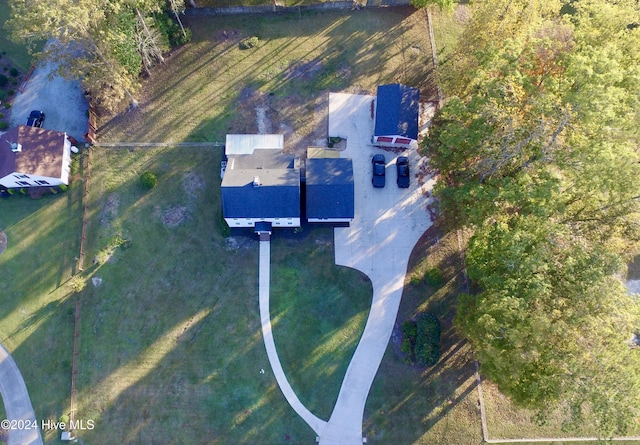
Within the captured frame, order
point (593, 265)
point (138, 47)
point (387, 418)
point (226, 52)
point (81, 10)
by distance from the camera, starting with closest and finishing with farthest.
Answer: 1. point (593, 265)
2. point (81, 10)
3. point (387, 418)
4. point (138, 47)
5. point (226, 52)

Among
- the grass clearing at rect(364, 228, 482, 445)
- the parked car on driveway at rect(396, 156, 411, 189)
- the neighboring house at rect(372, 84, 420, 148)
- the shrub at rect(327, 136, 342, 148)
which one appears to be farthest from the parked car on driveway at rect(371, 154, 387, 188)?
the grass clearing at rect(364, 228, 482, 445)

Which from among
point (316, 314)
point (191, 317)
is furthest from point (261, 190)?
point (191, 317)

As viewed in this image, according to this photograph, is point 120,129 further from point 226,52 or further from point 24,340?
point 24,340

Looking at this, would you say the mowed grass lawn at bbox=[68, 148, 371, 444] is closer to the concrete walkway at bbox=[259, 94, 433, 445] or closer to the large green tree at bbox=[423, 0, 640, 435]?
the concrete walkway at bbox=[259, 94, 433, 445]

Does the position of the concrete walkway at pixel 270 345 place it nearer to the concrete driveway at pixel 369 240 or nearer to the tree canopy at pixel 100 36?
the concrete driveway at pixel 369 240

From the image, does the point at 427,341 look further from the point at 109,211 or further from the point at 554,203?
the point at 109,211

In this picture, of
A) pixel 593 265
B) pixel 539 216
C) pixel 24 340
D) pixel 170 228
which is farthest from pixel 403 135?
pixel 24 340
